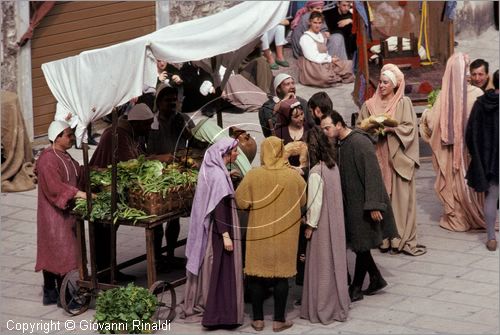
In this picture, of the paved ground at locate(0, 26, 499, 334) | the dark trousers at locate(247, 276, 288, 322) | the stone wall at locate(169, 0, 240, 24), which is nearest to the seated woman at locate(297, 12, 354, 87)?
the stone wall at locate(169, 0, 240, 24)

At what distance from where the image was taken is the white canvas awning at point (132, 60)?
410 inches

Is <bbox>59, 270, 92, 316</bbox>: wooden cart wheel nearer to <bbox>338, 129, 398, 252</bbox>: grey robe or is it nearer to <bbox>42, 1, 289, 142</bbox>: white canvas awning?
<bbox>42, 1, 289, 142</bbox>: white canvas awning

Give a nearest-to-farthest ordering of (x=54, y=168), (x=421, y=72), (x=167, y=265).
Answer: (x=54, y=168)
(x=167, y=265)
(x=421, y=72)

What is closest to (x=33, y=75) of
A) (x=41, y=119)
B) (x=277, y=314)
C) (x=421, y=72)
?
(x=41, y=119)

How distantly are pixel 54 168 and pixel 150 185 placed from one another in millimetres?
826

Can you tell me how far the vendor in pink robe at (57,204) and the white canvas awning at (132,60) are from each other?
0.56 metres

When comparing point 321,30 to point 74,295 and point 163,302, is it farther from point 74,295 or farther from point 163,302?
point 74,295

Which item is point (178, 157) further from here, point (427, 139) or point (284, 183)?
point (427, 139)

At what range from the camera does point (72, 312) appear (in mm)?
11016

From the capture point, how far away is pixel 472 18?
20.4 metres

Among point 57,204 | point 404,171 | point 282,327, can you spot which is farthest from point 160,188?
point 404,171

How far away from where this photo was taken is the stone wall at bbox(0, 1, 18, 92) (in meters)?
15.3

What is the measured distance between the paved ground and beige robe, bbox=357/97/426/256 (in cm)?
17

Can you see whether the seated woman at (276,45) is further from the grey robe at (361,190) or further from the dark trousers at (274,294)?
the dark trousers at (274,294)
